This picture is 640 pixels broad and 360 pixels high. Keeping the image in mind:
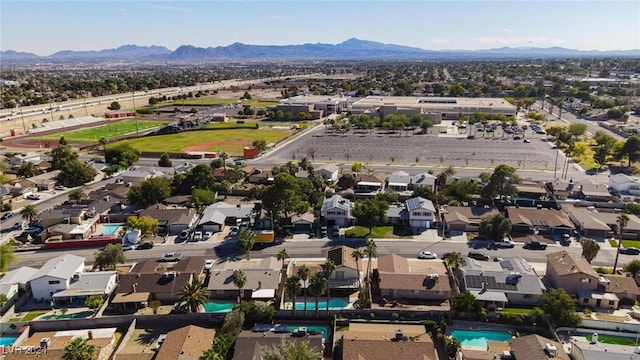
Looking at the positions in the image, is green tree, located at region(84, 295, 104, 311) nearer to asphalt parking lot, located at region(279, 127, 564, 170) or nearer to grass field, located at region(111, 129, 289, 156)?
asphalt parking lot, located at region(279, 127, 564, 170)

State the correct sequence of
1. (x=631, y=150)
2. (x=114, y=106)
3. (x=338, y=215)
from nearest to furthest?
(x=338, y=215) < (x=631, y=150) < (x=114, y=106)

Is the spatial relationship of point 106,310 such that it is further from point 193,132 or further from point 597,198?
point 193,132

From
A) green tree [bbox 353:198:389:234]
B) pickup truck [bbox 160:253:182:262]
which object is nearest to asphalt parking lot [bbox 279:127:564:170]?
green tree [bbox 353:198:389:234]

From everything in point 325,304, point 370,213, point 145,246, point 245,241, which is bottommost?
point 325,304

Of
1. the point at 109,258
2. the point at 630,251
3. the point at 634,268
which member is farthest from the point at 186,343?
the point at 630,251

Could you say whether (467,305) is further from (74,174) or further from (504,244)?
(74,174)

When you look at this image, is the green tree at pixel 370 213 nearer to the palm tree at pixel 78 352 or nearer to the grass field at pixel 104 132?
the palm tree at pixel 78 352

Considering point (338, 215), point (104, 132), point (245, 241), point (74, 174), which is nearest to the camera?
point (245, 241)

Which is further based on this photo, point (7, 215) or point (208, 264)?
point (7, 215)
